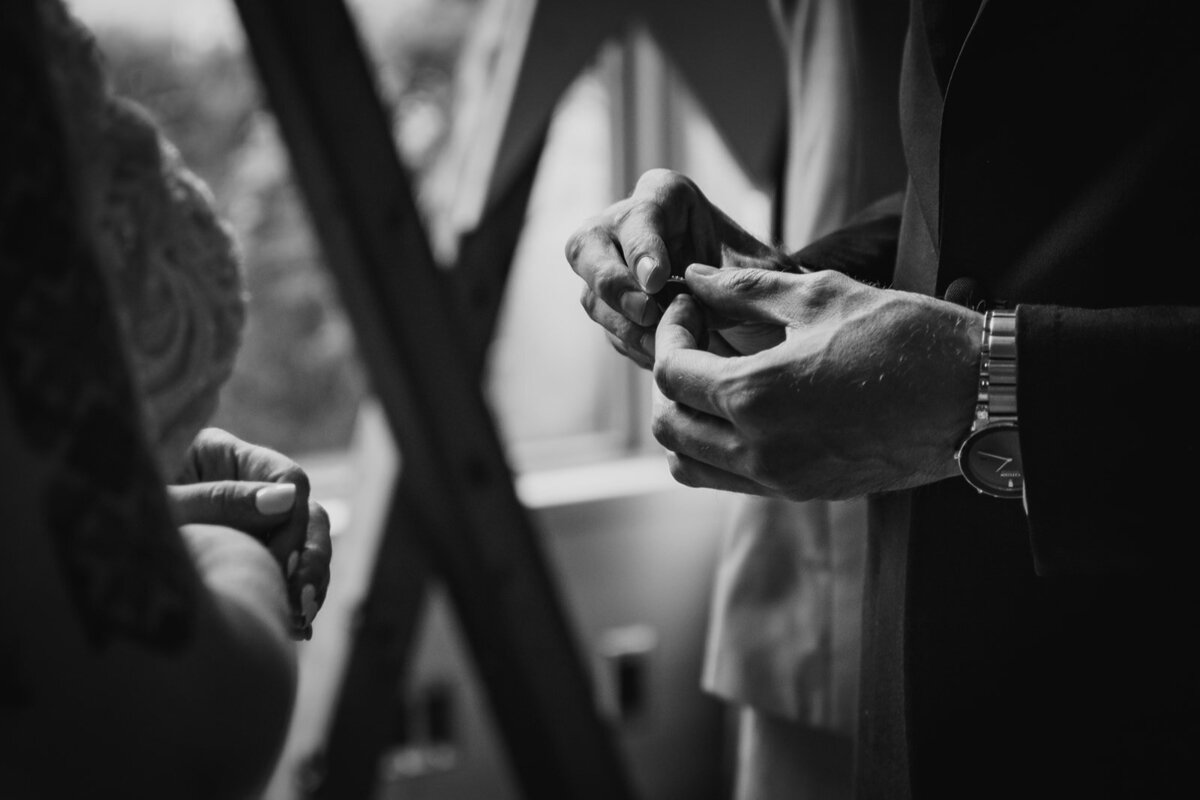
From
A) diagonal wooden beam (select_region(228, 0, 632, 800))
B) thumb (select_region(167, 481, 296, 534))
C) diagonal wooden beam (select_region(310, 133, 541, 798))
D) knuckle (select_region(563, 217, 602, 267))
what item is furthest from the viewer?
diagonal wooden beam (select_region(310, 133, 541, 798))

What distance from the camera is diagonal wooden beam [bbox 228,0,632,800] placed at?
1.75 m

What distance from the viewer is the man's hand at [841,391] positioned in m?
0.64

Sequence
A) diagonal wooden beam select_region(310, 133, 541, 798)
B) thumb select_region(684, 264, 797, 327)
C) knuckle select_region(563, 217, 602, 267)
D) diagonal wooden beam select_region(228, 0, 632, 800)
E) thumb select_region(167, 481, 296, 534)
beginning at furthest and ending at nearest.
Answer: diagonal wooden beam select_region(310, 133, 541, 798), diagonal wooden beam select_region(228, 0, 632, 800), knuckle select_region(563, 217, 602, 267), thumb select_region(684, 264, 797, 327), thumb select_region(167, 481, 296, 534)

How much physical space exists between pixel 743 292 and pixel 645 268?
0.08 meters

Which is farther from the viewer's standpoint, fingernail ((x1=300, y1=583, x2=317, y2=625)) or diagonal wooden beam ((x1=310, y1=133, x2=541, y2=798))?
diagonal wooden beam ((x1=310, y1=133, x2=541, y2=798))

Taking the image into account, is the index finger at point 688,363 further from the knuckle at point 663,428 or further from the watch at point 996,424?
the watch at point 996,424

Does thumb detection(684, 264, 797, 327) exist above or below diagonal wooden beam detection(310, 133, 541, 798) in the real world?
above

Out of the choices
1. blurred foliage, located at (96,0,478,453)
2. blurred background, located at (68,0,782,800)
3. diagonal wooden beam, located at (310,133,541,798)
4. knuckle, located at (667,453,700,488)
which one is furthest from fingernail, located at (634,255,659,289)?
blurred foliage, located at (96,0,478,453)

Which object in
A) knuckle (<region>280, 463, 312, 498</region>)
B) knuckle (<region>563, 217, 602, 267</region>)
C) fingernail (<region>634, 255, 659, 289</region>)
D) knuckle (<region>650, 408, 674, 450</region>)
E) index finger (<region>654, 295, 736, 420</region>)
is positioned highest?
knuckle (<region>563, 217, 602, 267</region>)

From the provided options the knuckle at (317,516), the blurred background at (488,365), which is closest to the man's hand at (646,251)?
the knuckle at (317,516)

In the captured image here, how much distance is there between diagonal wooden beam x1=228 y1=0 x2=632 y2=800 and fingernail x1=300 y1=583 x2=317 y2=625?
1302 mm

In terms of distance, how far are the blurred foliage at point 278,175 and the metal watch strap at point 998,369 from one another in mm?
1589

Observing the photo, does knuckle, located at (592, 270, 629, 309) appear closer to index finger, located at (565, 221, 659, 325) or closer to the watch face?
index finger, located at (565, 221, 659, 325)

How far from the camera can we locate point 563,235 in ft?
8.52
